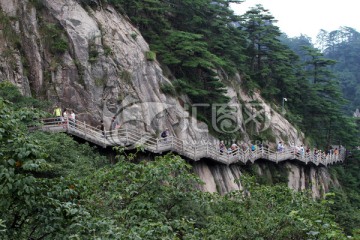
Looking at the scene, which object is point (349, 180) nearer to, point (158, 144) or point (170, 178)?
point (158, 144)

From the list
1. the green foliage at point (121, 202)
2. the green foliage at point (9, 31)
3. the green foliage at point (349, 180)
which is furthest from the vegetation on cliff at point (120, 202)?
the green foliage at point (349, 180)

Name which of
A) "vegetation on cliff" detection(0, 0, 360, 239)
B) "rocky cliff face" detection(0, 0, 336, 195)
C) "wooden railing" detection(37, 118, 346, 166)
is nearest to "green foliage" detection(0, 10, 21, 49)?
"rocky cliff face" detection(0, 0, 336, 195)

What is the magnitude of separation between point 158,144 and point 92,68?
6274mm

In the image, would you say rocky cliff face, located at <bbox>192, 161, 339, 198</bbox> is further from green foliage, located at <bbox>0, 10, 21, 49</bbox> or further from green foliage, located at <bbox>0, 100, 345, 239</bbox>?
green foliage, located at <bbox>0, 10, 21, 49</bbox>

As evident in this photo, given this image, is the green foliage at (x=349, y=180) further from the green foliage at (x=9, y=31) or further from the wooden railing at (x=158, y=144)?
the green foliage at (x=9, y=31)

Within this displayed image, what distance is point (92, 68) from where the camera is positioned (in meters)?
25.0

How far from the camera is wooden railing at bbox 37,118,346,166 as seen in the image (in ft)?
64.3

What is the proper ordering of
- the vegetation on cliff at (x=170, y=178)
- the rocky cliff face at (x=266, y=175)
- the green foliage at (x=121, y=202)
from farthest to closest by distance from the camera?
the rocky cliff face at (x=266, y=175) → the vegetation on cliff at (x=170, y=178) → the green foliage at (x=121, y=202)

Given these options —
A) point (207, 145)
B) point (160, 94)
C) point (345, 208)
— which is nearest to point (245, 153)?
point (207, 145)

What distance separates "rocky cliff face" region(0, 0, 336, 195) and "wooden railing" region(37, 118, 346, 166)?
104cm

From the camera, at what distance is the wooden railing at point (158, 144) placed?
1961cm

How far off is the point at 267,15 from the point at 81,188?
3798 centimetres

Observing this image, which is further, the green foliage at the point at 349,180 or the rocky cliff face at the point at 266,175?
the green foliage at the point at 349,180

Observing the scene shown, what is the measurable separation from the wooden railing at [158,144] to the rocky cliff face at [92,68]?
1043mm
